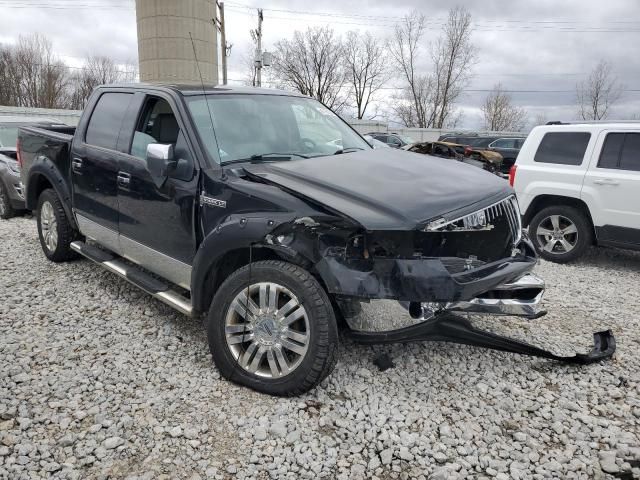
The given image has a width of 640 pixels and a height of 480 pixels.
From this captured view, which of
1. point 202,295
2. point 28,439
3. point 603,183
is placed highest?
point 603,183

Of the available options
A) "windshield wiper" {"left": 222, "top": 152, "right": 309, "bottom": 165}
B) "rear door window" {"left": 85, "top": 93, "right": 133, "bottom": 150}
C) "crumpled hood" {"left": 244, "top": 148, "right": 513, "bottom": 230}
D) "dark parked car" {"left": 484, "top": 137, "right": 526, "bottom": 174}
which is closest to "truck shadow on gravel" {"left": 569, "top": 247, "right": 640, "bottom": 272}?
"crumpled hood" {"left": 244, "top": 148, "right": 513, "bottom": 230}

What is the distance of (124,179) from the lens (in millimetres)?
4055

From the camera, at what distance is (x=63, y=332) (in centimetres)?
397

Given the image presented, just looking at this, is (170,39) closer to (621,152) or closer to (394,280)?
(621,152)

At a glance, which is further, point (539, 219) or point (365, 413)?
point (539, 219)

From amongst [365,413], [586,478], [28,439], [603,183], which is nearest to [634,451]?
[586,478]

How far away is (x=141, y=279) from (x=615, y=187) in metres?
5.62

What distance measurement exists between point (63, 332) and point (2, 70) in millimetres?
49747

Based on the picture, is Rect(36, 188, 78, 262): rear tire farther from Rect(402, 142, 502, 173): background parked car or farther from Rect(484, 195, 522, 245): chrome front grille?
Rect(402, 142, 502, 173): background parked car

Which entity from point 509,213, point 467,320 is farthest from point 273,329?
point 509,213

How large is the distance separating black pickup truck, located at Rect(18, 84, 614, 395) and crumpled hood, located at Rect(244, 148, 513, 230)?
0.04 feet

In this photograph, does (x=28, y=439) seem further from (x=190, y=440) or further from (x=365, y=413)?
(x=365, y=413)

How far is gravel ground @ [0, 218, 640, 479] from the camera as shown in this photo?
2.56m

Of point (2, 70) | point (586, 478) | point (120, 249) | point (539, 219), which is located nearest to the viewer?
point (586, 478)
